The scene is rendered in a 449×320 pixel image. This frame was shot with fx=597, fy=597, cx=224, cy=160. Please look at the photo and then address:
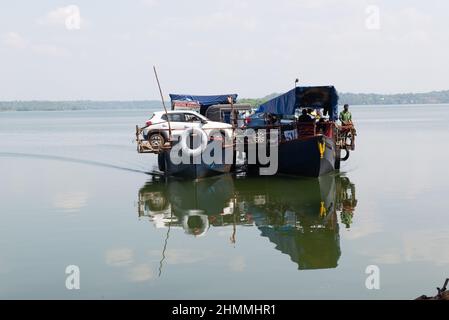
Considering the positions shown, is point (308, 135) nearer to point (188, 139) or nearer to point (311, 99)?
point (311, 99)

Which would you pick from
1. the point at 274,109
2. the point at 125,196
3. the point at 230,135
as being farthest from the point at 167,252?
the point at 274,109

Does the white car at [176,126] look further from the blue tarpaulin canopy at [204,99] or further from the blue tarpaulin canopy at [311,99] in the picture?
the blue tarpaulin canopy at [204,99]

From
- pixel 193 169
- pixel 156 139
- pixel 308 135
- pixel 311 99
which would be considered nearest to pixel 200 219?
pixel 193 169

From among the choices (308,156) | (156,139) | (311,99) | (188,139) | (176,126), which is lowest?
(308,156)

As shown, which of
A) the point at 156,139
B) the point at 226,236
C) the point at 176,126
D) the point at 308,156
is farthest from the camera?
the point at 176,126

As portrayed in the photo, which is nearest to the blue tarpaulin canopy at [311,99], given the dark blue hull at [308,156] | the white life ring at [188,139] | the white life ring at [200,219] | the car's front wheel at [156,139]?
the dark blue hull at [308,156]

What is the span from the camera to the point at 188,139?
23.0 metres

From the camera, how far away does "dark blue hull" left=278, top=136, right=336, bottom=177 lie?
2245 cm

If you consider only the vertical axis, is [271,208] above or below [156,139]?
below

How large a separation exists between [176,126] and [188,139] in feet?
7.02

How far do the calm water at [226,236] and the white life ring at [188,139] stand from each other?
1.34 m

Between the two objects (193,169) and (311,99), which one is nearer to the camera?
(311,99)

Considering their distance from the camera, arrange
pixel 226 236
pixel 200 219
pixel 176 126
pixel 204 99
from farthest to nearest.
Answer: pixel 204 99 < pixel 176 126 < pixel 200 219 < pixel 226 236

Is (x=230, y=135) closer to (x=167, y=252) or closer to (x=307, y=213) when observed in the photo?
(x=307, y=213)
